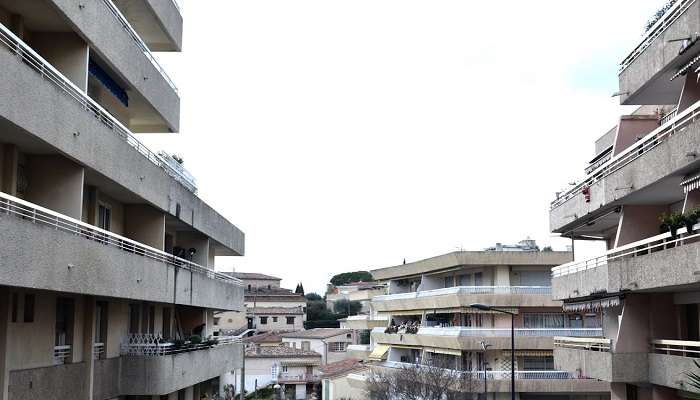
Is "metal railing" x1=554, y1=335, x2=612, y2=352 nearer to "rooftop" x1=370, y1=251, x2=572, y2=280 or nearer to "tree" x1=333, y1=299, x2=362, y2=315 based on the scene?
"rooftop" x1=370, y1=251, x2=572, y2=280

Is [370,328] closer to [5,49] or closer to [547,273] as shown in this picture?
[547,273]

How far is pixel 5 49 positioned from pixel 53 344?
7649mm

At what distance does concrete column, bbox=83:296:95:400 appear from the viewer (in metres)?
20.9

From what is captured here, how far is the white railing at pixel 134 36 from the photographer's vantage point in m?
20.9

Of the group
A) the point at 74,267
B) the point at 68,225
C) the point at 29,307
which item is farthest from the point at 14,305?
the point at 68,225

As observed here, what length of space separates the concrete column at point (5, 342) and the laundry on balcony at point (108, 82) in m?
6.82

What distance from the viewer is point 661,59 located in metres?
21.6

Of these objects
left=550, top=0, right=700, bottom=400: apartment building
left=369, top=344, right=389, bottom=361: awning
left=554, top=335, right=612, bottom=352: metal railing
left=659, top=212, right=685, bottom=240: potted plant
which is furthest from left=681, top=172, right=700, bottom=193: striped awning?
left=369, top=344, right=389, bottom=361: awning

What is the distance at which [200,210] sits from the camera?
31.8 meters

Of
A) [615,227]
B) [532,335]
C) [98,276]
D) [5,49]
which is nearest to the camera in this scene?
[5,49]

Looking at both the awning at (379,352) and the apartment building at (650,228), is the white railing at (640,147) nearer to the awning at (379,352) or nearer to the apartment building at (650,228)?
the apartment building at (650,228)

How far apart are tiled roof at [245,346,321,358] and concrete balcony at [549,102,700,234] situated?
55275 mm

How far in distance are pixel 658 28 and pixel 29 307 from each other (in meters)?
16.0

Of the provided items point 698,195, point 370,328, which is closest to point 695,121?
point 698,195
